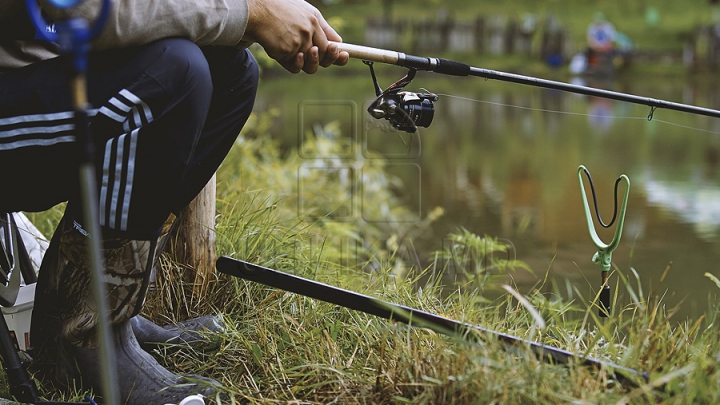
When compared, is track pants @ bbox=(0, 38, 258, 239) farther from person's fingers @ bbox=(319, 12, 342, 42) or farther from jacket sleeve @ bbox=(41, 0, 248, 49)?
person's fingers @ bbox=(319, 12, 342, 42)

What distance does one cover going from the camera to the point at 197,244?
2.12 metres

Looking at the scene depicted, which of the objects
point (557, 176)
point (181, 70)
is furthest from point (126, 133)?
point (557, 176)

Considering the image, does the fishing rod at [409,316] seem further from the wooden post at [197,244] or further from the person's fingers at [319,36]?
the person's fingers at [319,36]

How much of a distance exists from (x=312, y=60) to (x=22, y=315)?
944mm

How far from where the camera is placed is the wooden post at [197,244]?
2.10 meters

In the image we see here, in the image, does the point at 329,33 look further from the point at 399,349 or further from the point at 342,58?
the point at 399,349

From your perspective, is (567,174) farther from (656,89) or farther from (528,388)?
(656,89)

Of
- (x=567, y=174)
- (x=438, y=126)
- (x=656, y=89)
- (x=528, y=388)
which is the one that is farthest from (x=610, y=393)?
(x=656, y=89)

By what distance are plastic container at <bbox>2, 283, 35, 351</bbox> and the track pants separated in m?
0.46

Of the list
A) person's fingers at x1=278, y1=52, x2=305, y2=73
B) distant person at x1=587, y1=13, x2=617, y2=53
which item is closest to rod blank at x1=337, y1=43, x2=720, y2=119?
person's fingers at x1=278, y1=52, x2=305, y2=73

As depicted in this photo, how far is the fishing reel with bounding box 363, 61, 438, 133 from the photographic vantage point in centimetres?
190

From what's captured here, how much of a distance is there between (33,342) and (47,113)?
0.68 m

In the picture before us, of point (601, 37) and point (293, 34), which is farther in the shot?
point (601, 37)

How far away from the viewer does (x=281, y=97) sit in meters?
11.1
